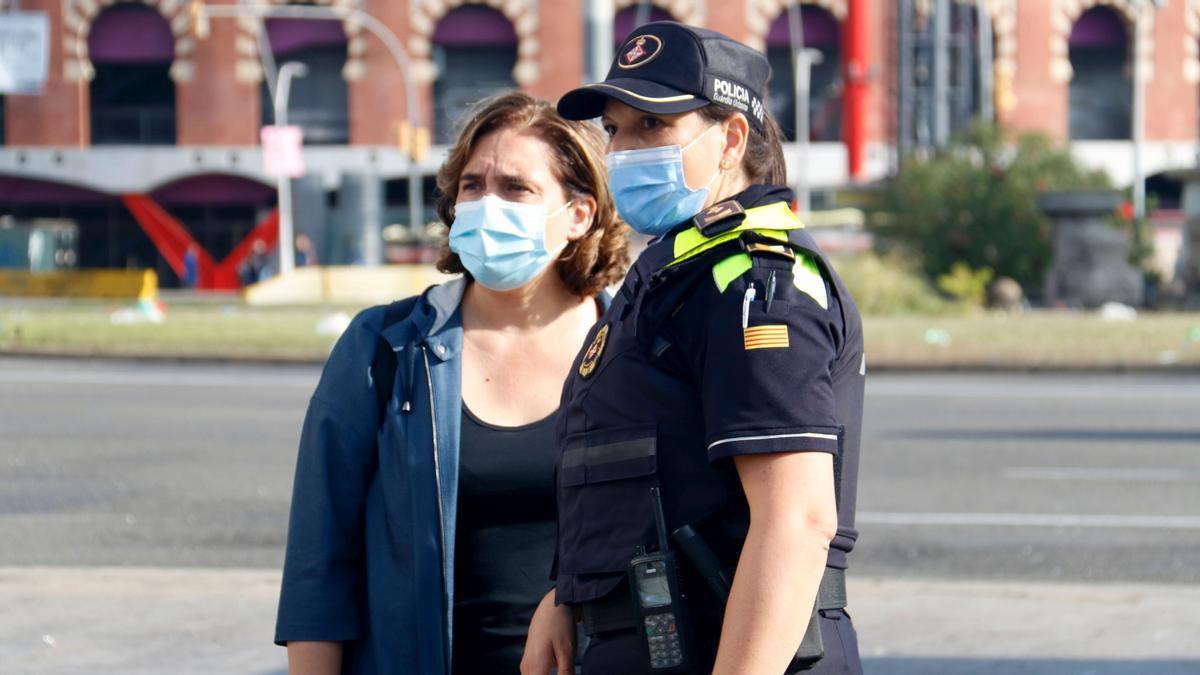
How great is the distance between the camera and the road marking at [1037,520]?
33.1 ft

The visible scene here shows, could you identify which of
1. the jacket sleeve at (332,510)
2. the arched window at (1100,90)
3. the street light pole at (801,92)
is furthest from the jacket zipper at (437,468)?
the arched window at (1100,90)

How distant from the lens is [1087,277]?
32.0 meters

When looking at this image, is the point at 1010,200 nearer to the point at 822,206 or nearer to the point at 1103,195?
the point at 1103,195

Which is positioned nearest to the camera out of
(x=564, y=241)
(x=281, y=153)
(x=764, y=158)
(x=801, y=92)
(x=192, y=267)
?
(x=764, y=158)

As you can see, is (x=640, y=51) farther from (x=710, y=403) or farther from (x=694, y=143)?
(x=710, y=403)

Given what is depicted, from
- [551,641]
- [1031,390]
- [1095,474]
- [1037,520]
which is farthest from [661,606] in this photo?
[1031,390]

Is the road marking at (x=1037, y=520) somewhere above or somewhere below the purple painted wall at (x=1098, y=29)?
below

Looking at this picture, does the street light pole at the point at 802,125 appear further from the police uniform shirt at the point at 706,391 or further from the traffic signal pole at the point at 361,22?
the police uniform shirt at the point at 706,391

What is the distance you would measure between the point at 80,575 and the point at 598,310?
445 cm

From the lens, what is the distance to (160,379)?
65.9ft

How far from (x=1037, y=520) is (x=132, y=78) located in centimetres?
5196

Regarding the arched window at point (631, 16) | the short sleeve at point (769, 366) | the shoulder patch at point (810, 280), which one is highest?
the arched window at point (631, 16)

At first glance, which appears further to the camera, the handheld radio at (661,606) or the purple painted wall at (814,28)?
the purple painted wall at (814,28)

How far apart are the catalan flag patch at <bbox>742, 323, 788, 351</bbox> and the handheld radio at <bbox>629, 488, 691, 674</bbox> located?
28 cm
